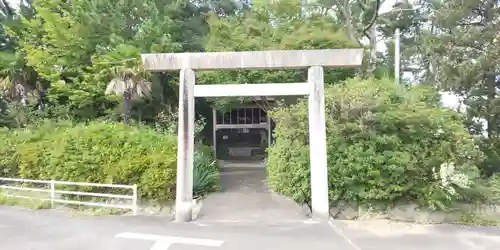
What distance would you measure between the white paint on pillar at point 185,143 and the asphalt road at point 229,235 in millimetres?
729

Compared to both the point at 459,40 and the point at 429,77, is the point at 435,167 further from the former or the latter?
the point at 429,77

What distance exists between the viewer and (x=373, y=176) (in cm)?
911

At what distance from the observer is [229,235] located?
759cm

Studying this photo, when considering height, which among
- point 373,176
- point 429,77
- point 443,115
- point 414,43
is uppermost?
point 414,43

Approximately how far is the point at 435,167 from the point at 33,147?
11614mm

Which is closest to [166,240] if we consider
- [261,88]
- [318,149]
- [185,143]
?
[185,143]

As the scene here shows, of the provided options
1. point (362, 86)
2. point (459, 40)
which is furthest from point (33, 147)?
point (459, 40)

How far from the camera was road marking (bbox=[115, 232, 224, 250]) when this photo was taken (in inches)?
277

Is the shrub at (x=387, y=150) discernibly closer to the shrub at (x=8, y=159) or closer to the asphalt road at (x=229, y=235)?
the asphalt road at (x=229, y=235)

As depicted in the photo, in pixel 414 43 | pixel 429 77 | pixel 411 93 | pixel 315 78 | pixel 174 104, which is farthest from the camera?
pixel 414 43

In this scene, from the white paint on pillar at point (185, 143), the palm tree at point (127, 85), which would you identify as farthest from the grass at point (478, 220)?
the palm tree at point (127, 85)

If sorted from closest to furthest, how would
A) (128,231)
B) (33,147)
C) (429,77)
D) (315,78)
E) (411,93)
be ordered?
(128,231) < (315,78) < (411,93) < (33,147) < (429,77)

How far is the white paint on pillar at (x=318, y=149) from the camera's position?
29.0 feet

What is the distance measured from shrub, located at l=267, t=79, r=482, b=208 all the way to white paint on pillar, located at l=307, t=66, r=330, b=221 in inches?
23.8
